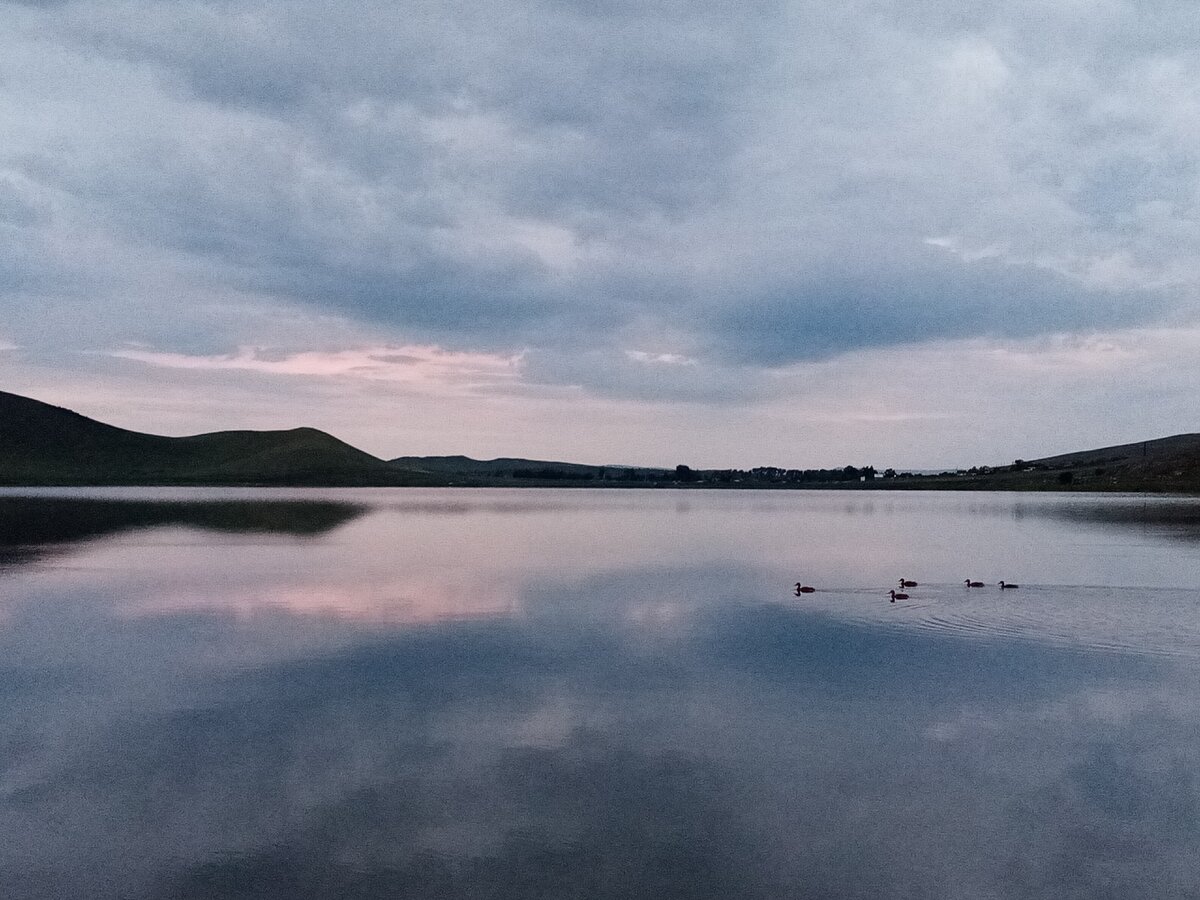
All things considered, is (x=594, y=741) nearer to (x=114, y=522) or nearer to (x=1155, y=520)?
(x=114, y=522)

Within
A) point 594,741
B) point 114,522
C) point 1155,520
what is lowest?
point 594,741

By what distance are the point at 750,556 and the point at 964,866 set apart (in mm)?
41315

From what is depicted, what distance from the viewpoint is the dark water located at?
11.5m

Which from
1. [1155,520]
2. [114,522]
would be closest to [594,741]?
[114,522]

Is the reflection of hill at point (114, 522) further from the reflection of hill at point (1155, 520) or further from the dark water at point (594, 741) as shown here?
the reflection of hill at point (1155, 520)

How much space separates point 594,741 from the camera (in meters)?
16.5

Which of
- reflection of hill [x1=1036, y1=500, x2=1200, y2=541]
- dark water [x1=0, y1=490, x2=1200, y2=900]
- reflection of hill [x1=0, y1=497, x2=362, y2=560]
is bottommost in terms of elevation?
dark water [x1=0, y1=490, x2=1200, y2=900]

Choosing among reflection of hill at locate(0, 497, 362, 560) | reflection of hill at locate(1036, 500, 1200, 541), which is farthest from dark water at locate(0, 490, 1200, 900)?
reflection of hill at locate(1036, 500, 1200, 541)

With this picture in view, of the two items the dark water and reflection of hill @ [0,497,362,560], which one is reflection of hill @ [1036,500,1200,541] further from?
reflection of hill @ [0,497,362,560]

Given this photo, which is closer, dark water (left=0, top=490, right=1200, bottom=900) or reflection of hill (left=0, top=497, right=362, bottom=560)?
dark water (left=0, top=490, right=1200, bottom=900)

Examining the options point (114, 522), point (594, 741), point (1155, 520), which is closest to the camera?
point (594, 741)

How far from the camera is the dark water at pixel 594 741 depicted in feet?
37.7

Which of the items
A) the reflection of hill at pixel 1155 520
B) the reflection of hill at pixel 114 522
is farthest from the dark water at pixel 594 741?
the reflection of hill at pixel 1155 520

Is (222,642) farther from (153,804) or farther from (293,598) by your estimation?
(153,804)
